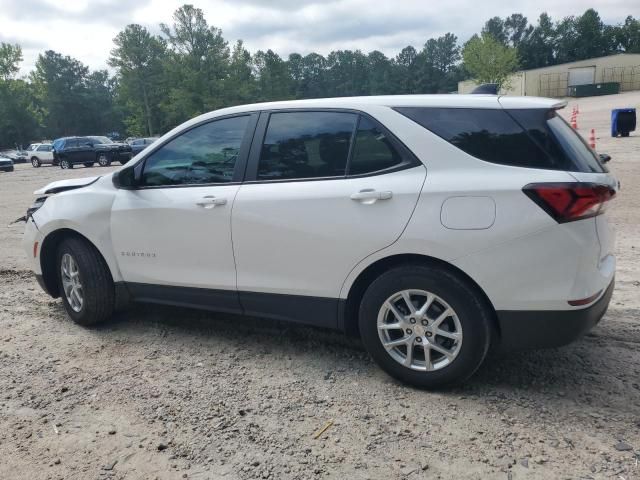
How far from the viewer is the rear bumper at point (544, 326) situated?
9.29ft

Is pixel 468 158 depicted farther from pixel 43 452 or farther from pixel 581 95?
pixel 581 95

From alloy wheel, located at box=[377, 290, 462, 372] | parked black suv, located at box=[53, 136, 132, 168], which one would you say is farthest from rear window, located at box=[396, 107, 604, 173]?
parked black suv, located at box=[53, 136, 132, 168]

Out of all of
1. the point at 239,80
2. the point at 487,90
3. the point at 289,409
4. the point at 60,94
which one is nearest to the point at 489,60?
the point at 239,80

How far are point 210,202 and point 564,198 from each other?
2.23m

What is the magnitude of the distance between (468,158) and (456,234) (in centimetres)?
45

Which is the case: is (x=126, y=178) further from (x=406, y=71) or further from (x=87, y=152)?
(x=406, y=71)

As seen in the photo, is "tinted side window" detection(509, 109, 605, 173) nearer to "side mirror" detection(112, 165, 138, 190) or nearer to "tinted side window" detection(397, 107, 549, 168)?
"tinted side window" detection(397, 107, 549, 168)

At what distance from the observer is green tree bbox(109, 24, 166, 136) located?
70.4 metres

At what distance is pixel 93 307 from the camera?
4.34 m

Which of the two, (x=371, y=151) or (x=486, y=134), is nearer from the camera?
(x=486, y=134)

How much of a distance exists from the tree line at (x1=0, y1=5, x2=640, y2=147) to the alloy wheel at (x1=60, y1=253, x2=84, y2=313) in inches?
2282

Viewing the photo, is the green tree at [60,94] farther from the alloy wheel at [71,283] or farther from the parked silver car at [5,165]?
the alloy wheel at [71,283]

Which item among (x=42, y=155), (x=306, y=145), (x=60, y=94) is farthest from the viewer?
(x=60, y=94)

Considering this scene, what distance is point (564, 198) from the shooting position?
2746 mm
